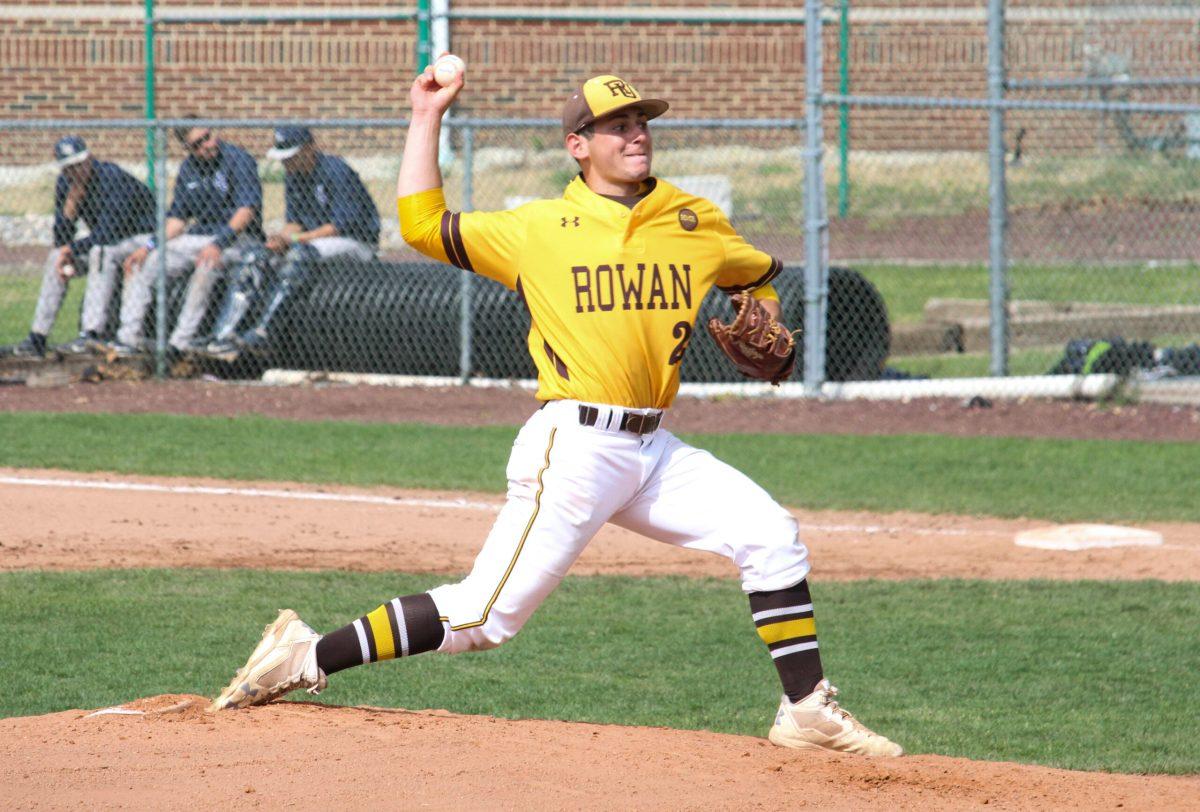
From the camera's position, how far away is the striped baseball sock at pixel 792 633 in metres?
4.44

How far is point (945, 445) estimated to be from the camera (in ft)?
33.9

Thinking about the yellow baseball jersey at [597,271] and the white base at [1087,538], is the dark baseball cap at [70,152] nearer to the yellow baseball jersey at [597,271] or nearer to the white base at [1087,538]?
the white base at [1087,538]

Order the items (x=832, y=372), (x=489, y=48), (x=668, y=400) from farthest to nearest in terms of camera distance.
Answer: (x=489, y=48) < (x=832, y=372) < (x=668, y=400)

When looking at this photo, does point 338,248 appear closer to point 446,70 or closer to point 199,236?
point 199,236

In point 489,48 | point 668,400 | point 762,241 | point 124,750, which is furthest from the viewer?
point 489,48

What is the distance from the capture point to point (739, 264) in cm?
466

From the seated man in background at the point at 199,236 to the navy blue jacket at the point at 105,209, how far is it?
0.27 meters

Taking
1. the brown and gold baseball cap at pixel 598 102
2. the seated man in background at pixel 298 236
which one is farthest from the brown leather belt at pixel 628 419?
the seated man in background at pixel 298 236

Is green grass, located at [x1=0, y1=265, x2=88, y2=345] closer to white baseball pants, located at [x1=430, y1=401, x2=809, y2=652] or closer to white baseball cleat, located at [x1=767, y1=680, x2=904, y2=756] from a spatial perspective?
white baseball pants, located at [x1=430, y1=401, x2=809, y2=652]

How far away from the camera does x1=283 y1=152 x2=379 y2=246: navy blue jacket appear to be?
488 inches

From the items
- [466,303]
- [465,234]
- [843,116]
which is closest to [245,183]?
[466,303]

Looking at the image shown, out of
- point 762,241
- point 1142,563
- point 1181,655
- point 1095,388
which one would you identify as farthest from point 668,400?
point 762,241

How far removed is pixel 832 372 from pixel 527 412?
8.21ft

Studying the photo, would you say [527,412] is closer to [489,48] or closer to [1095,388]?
[1095,388]
